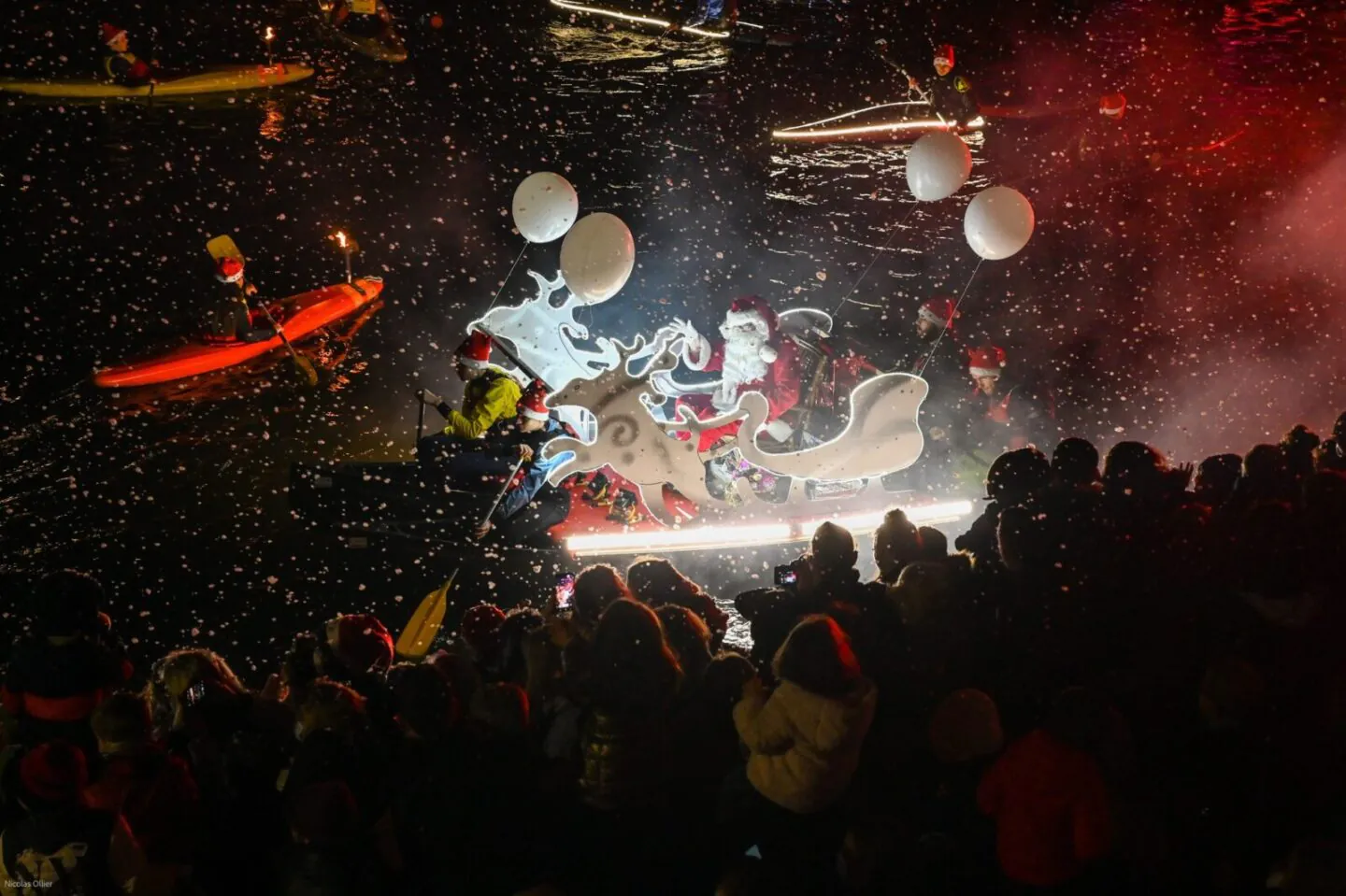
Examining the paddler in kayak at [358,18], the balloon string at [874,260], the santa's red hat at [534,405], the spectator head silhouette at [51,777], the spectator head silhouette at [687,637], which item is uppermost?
the paddler in kayak at [358,18]

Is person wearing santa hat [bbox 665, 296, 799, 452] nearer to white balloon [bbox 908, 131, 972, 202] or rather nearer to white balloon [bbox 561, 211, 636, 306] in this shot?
white balloon [bbox 561, 211, 636, 306]

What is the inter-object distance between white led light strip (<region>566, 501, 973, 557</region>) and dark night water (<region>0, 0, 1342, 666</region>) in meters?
1.18

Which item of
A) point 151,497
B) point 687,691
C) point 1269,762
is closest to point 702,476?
point 687,691

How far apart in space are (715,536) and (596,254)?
2.12m

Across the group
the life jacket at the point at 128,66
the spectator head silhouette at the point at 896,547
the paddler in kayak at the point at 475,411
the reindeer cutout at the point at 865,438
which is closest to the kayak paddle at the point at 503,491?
the paddler in kayak at the point at 475,411

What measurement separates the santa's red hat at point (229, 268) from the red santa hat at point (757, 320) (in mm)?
4400

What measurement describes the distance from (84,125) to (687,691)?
1409 cm

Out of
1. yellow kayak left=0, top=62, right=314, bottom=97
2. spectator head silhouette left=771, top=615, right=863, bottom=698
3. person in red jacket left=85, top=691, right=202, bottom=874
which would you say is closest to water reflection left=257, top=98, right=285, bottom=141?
yellow kayak left=0, top=62, right=314, bottom=97

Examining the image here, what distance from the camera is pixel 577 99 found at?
15.5 meters

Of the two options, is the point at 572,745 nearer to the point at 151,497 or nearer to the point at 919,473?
the point at 919,473

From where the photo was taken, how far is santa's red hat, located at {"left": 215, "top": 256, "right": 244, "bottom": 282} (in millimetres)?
8141

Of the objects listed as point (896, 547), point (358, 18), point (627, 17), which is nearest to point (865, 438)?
point (896, 547)

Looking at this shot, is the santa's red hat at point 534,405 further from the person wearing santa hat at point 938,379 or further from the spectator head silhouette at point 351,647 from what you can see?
the spectator head silhouette at point 351,647

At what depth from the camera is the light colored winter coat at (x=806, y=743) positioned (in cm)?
246
